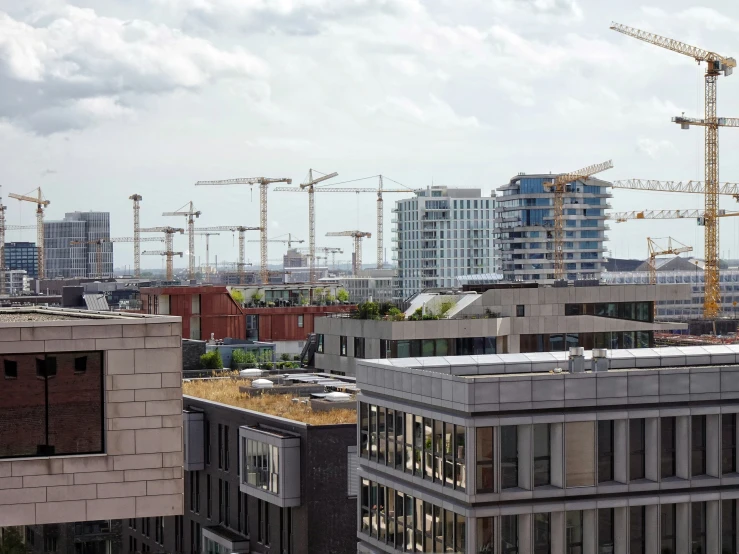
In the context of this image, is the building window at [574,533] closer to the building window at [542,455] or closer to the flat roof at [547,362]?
the building window at [542,455]

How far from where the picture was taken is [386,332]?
8706cm

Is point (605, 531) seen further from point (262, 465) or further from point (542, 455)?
point (262, 465)

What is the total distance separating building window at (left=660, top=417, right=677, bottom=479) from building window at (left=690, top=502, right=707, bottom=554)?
4.82 feet

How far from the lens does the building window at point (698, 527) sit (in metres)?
46.8

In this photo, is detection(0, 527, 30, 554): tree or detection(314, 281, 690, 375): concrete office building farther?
detection(314, 281, 690, 375): concrete office building

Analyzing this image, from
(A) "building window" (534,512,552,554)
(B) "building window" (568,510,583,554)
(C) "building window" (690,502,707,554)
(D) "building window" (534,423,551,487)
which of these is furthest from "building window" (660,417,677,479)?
(A) "building window" (534,512,552,554)

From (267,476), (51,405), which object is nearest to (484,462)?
(51,405)

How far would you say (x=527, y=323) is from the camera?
92562 mm

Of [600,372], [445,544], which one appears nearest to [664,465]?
[600,372]

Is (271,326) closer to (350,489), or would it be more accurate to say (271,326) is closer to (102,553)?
(102,553)

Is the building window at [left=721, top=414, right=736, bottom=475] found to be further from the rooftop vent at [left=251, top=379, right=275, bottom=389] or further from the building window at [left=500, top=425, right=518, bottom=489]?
the rooftop vent at [left=251, top=379, right=275, bottom=389]

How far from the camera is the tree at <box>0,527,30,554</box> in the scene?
6562 centimetres

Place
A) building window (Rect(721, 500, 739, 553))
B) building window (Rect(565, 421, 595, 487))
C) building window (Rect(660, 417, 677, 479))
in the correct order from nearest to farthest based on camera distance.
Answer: building window (Rect(565, 421, 595, 487))
building window (Rect(660, 417, 677, 479))
building window (Rect(721, 500, 739, 553))

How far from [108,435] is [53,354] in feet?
8.96
